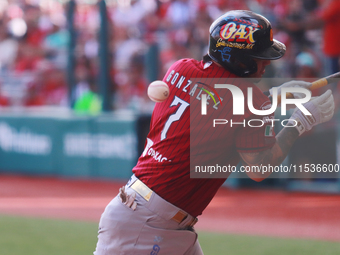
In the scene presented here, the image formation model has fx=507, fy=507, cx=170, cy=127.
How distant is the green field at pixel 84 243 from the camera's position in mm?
5273

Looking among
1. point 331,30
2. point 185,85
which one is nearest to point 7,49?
point 331,30

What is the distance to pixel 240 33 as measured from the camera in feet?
7.97

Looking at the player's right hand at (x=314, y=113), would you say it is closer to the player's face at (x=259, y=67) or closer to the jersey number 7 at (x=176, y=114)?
the player's face at (x=259, y=67)

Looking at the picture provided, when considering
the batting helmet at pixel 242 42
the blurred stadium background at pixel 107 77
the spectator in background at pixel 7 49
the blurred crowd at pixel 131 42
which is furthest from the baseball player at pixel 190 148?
the spectator in background at pixel 7 49

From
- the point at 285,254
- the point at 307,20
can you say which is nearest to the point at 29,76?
the point at 307,20

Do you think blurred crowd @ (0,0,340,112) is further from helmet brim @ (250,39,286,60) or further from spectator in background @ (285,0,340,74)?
helmet brim @ (250,39,286,60)

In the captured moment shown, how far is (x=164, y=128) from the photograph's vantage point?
2549mm

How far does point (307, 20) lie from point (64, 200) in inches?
188

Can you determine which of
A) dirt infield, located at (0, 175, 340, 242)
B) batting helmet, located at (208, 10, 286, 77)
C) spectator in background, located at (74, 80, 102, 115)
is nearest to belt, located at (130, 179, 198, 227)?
batting helmet, located at (208, 10, 286, 77)

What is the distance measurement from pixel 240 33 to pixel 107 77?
739cm

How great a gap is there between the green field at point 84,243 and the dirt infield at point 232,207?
34 cm

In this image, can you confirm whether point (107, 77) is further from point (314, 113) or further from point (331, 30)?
point (314, 113)

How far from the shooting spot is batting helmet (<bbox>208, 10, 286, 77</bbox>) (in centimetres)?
244

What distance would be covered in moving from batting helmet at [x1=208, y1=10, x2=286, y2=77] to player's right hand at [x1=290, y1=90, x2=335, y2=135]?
Result: 33 centimetres
